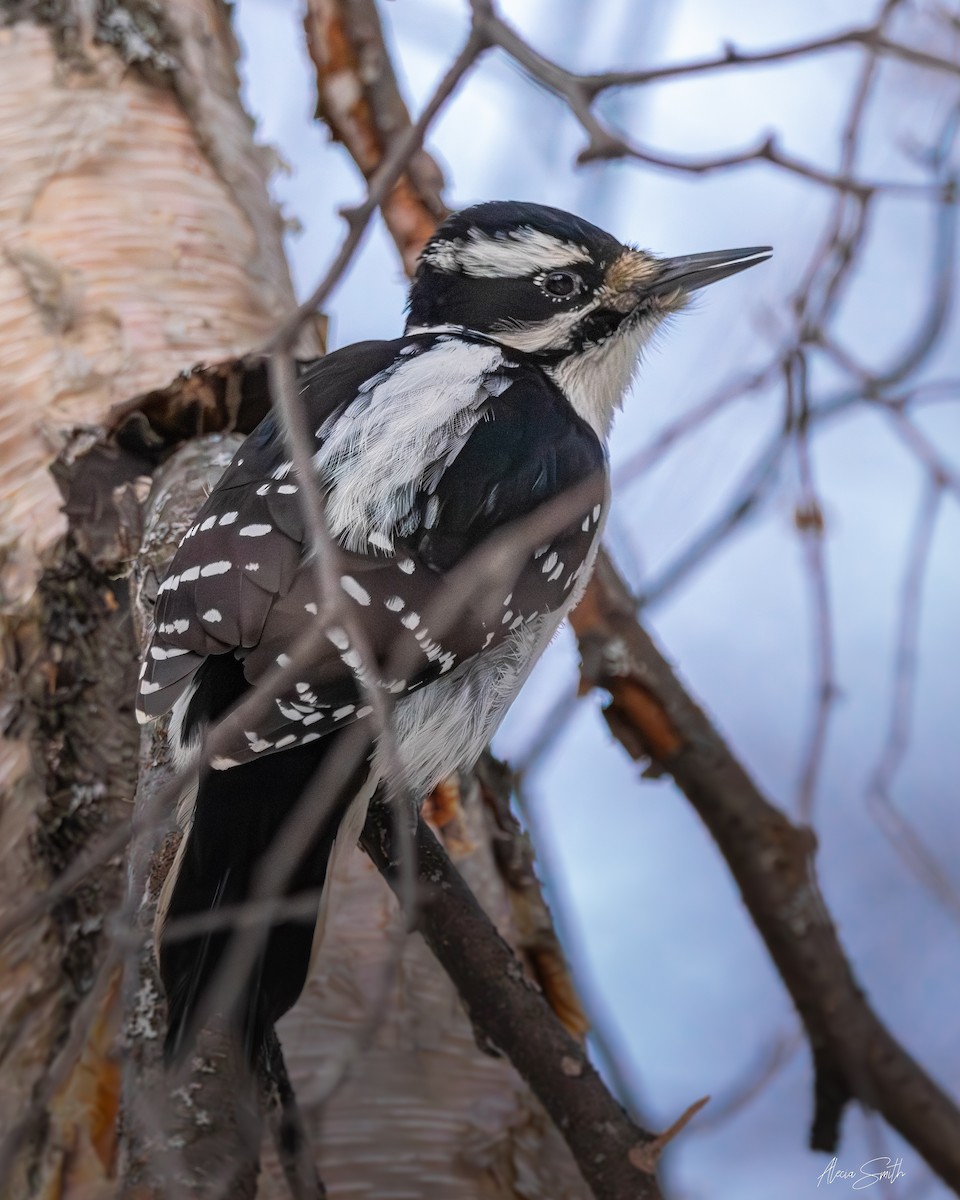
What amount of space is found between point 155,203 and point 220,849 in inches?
60.0

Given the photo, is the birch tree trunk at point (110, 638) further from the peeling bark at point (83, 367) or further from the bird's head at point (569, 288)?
the bird's head at point (569, 288)

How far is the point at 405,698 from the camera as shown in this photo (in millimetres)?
1826

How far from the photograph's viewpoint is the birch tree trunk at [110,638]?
1916mm

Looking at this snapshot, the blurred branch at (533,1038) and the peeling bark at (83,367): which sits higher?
the peeling bark at (83,367)

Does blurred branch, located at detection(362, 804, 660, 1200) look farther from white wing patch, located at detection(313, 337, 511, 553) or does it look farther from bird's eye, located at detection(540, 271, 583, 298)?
bird's eye, located at detection(540, 271, 583, 298)

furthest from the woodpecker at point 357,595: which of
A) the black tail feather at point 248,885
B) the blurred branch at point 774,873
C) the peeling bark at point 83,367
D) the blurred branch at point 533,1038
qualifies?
the blurred branch at point 774,873

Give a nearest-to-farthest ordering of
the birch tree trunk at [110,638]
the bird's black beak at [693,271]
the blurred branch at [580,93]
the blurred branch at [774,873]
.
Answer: the blurred branch at [580,93] → the birch tree trunk at [110,638] → the bird's black beak at [693,271] → the blurred branch at [774,873]

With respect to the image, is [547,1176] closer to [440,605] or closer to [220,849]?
[220,849]

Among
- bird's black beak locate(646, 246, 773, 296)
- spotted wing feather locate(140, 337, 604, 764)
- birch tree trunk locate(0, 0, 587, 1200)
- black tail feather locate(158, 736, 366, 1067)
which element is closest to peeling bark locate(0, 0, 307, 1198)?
birch tree trunk locate(0, 0, 587, 1200)

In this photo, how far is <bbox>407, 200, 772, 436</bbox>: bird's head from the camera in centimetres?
229

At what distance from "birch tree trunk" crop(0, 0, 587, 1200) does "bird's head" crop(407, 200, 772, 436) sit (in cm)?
47

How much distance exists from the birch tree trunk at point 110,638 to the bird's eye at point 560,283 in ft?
1.83

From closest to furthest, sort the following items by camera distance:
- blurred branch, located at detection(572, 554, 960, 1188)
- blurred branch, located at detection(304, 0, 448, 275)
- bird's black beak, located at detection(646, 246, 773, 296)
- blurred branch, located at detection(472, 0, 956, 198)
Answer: blurred branch, located at detection(472, 0, 956, 198) < bird's black beak, located at detection(646, 246, 773, 296) < blurred branch, located at detection(572, 554, 960, 1188) < blurred branch, located at detection(304, 0, 448, 275)

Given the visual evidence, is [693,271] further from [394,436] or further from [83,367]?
[83,367]
